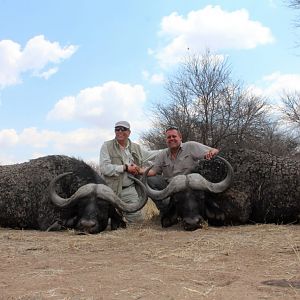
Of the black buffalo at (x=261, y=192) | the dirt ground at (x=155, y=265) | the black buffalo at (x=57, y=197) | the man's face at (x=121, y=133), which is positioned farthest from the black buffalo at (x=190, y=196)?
the man's face at (x=121, y=133)

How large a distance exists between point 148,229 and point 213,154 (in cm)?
162

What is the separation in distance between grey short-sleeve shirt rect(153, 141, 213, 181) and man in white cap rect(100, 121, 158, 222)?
0.56m

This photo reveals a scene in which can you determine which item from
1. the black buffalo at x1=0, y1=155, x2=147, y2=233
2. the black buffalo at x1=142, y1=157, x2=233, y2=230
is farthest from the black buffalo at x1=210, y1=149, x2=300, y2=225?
the black buffalo at x1=0, y1=155, x2=147, y2=233

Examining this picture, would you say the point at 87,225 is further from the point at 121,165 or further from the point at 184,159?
the point at 184,159

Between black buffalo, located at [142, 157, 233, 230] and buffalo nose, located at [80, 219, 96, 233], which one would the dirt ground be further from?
black buffalo, located at [142, 157, 233, 230]

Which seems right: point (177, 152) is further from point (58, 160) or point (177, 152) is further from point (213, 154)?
point (58, 160)

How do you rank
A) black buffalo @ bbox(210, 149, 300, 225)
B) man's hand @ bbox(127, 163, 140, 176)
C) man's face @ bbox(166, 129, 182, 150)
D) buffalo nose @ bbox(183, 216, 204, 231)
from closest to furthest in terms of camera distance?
buffalo nose @ bbox(183, 216, 204, 231)
black buffalo @ bbox(210, 149, 300, 225)
man's face @ bbox(166, 129, 182, 150)
man's hand @ bbox(127, 163, 140, 176)

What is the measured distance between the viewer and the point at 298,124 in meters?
31.2

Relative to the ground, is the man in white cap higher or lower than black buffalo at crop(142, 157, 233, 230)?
higher

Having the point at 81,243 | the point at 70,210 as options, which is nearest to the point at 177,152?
the point at 70,210

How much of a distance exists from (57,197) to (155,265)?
372 cm

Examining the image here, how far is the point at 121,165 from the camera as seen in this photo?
A: 8.90 meters

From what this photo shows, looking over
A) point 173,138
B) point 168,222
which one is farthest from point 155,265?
point 173,138

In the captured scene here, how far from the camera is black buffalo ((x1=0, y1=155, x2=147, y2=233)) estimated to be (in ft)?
25.9
